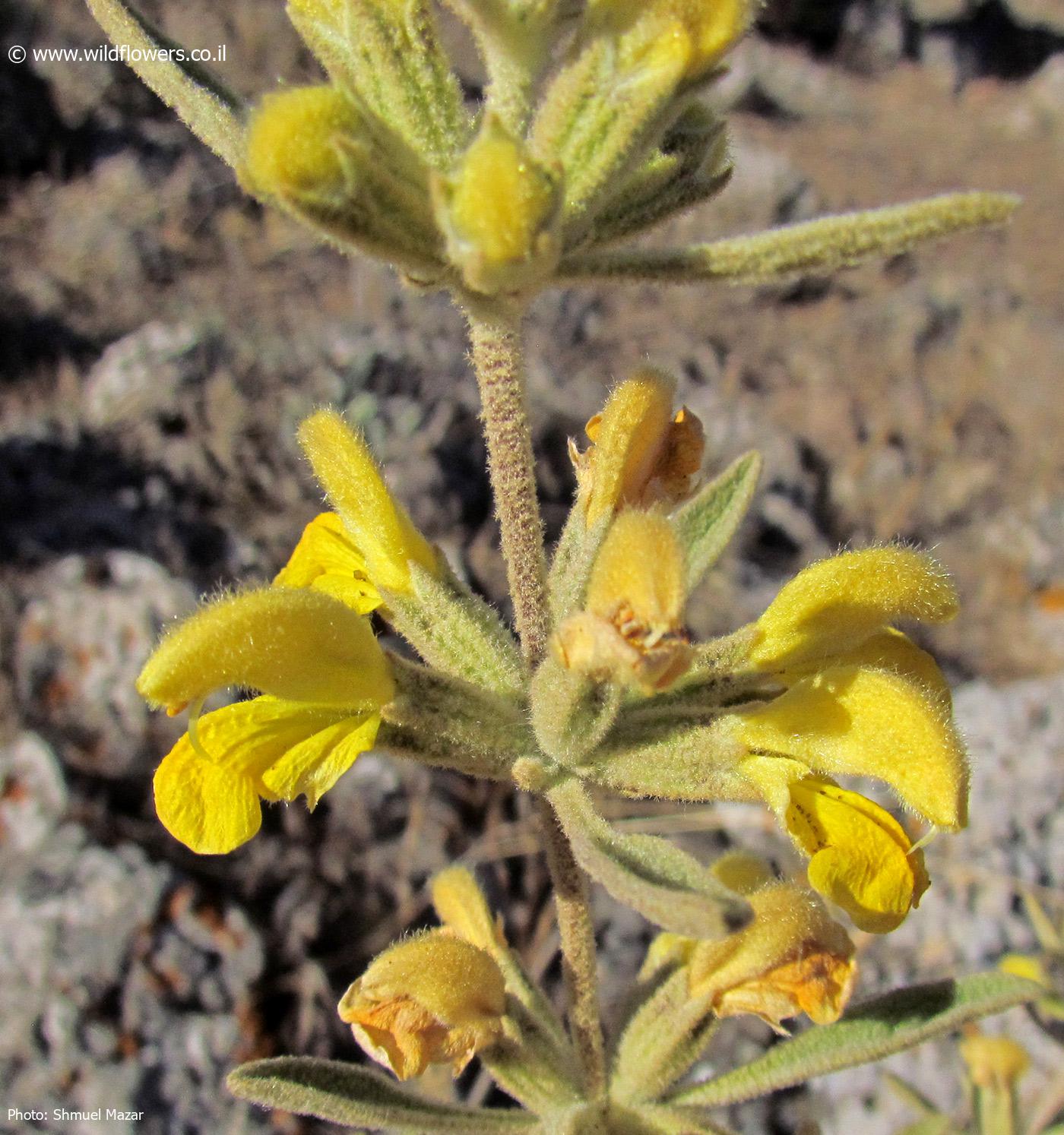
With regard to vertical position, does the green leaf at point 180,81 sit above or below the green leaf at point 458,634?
above

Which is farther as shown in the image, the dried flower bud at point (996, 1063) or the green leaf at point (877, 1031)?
the dried flower bud at point (996, 1063)

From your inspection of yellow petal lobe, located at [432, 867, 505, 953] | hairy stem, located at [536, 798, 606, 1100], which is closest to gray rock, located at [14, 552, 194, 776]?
yellow petal lobe, located at [432, 867, 505, 953]

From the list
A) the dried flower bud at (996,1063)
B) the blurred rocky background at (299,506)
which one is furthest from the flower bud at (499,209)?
the dried flower bud at (996,1063)

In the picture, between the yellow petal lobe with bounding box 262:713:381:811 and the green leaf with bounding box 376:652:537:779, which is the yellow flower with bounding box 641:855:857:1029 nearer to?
the green leaf with bounding box 376:652:537:779

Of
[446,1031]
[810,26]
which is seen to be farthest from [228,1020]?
[810,26]

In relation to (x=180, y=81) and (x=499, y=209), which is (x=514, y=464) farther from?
(x=180, y=81)

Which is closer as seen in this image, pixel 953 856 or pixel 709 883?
pixel 709 883

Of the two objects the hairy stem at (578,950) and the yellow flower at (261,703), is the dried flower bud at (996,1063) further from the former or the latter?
the yellow flower at (261,703)

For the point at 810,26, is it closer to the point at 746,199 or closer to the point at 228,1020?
the point at 746,199
